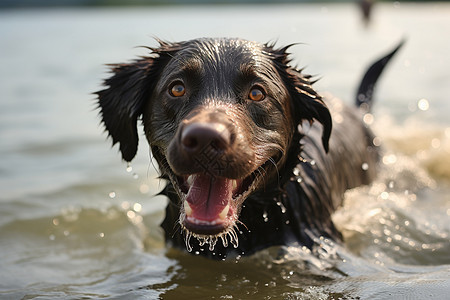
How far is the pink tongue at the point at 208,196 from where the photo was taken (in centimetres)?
310

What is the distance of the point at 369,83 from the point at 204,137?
12.9 feet

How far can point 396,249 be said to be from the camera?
439cm

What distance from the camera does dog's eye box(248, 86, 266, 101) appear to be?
3420 millimetres

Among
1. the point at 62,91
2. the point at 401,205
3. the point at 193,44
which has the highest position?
the point at 62,91

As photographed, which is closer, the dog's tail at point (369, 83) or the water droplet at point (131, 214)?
the water droplet at point (131, 214)

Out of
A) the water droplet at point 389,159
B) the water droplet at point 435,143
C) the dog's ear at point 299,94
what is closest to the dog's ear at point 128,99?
the dog's ear at point 299,94

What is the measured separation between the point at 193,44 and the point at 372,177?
9.14 feet

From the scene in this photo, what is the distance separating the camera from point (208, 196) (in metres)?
3.16

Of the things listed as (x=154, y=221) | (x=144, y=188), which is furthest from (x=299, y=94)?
(x=144, y=188)

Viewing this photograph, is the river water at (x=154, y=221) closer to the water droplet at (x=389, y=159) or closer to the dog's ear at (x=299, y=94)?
the water droplet at (x=389, y=159)

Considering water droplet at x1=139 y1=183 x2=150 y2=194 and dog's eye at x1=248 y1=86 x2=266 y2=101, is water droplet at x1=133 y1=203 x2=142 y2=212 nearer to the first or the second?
water droplet at x1=139 y1=183 x2=150 y2=194

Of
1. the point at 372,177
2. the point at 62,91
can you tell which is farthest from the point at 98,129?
the point at 372,177

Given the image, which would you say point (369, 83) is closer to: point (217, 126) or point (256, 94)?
point (256, 94)

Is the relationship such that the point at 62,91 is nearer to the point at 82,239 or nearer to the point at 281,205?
the point at 82,239
